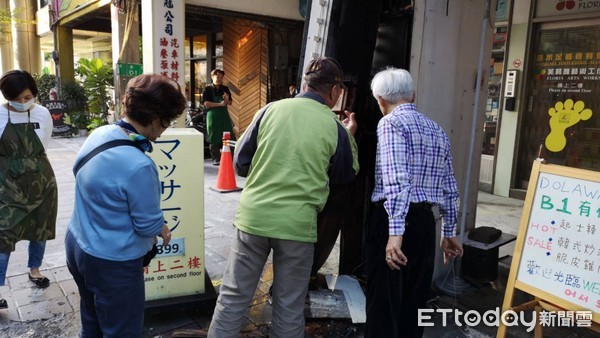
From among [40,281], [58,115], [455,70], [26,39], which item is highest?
Answer: [26,39]

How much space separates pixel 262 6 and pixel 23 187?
6979 millimetres

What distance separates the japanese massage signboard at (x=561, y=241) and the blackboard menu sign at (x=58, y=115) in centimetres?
1412

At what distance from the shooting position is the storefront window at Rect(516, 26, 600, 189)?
20.1 feet

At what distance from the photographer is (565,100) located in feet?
21.0

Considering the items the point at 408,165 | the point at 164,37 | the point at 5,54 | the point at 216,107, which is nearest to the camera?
the point at 408,165

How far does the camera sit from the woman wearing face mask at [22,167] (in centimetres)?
339

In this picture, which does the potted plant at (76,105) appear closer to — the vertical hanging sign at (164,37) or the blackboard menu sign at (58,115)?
the blackboard menu sign at (58,115)

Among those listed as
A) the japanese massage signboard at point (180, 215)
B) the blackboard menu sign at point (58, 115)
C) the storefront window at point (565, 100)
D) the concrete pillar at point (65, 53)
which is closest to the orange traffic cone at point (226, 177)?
the japanese massage signboard at point (180, 215)

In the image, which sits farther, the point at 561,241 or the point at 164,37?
the point at 164,37

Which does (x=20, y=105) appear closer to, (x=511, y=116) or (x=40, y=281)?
(x=40, y=281)

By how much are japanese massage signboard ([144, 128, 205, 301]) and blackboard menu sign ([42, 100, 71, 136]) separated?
482 inches

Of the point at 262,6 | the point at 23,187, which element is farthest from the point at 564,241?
the point at 262,6

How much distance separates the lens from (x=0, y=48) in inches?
855

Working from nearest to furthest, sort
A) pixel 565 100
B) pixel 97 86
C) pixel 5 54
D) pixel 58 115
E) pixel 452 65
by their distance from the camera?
pixel 452 65 < pixel 565 100 < pixel 58 115 < pixel 97 86 < pixel 5 54
